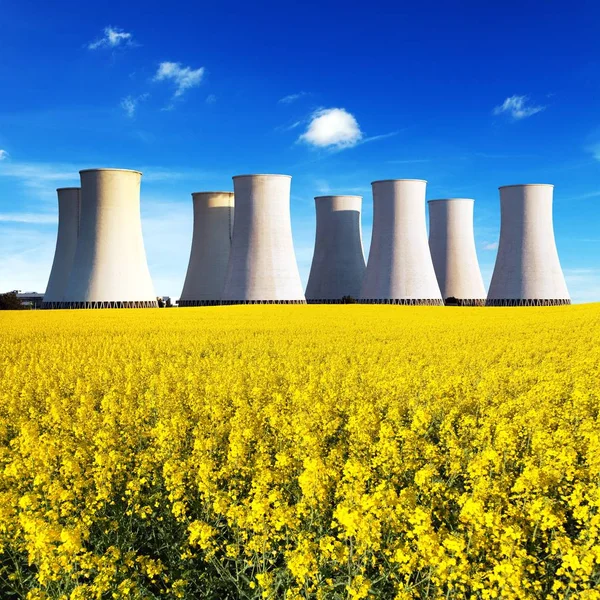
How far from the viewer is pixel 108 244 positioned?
2909 cm

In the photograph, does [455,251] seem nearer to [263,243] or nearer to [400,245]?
[400,245]

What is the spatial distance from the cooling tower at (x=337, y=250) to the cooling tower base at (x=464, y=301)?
5.48 metres

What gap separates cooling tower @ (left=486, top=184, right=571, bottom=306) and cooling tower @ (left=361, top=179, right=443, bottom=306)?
4600 millimetres

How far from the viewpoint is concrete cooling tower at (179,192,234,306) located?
3638 centimetres

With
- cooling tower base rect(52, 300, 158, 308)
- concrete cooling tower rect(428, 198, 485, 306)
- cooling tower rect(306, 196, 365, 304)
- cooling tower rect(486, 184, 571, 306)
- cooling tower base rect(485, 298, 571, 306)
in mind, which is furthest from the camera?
concrete cooling tower rect(428, 198, 485, 306)

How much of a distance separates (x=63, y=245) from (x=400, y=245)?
17.6 metres

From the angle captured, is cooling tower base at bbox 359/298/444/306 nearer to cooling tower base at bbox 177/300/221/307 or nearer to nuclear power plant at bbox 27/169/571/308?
nuclear power plant at bbox 27/169/571/308

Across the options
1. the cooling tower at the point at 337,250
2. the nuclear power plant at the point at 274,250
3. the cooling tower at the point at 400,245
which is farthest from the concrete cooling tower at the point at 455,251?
the cooling tower at the point at 400,245

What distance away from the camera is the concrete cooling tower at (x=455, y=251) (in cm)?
3878

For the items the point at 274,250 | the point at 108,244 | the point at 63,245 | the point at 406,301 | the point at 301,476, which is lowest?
the point at 301,476

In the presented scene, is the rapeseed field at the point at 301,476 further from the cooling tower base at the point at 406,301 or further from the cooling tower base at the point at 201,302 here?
the cooling tower base at the point at 201,302

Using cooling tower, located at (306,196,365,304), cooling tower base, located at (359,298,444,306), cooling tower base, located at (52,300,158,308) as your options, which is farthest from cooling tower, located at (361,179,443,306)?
cooling tower base, located at (52,300,158,308)

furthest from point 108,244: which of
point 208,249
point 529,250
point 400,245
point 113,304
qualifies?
point 529,250

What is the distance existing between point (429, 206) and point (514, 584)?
38276mm
